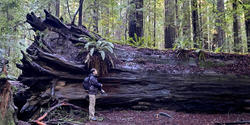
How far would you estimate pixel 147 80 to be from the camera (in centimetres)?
805

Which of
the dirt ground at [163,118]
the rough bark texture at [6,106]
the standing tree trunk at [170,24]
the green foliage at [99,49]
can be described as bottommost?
the dirt ground at [163,118]

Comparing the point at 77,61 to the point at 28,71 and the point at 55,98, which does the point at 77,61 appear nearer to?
the point at 55,98

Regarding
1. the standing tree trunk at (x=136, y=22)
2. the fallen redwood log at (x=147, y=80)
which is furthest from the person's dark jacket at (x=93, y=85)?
the standing tree trunk at (x=136, y=22)

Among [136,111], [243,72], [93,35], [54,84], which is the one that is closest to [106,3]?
[93,35]

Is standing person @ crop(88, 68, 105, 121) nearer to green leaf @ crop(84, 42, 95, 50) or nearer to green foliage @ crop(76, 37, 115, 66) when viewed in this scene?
green foliage @ crop(76, 37, 115, 66)

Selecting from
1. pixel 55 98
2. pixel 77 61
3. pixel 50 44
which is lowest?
pixel 55 98

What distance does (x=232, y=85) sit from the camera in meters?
7.61

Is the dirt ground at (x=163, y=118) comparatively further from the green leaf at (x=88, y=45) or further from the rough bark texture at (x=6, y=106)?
the green leaf at (x=88, y=45)

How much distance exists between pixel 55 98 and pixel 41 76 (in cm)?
139

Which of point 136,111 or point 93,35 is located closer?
point 136,111

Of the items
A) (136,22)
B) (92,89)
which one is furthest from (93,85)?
(136,22)

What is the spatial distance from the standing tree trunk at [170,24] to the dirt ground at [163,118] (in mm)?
5699

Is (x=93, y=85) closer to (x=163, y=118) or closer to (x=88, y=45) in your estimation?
(x=88, y=45)

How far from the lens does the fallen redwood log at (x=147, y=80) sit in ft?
25.0
